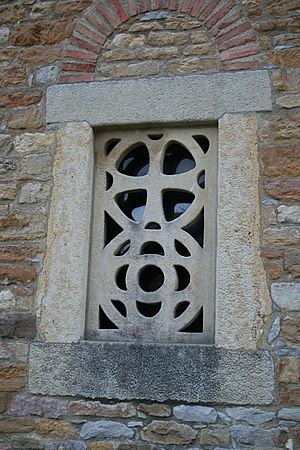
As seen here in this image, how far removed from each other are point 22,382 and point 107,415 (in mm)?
525

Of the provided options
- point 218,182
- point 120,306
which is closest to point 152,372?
point 120,306

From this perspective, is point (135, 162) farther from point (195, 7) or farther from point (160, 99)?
point (195, 7)

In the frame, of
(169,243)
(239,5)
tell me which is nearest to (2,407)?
(169,243)

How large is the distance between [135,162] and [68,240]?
63 centimetres

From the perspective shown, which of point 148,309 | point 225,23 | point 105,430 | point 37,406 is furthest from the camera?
point 225,23

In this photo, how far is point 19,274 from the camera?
3990 millimetres

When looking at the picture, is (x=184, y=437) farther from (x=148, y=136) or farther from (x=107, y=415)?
(x=148, y=136)

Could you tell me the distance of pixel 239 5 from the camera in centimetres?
401

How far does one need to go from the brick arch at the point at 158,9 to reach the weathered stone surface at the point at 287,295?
125cm

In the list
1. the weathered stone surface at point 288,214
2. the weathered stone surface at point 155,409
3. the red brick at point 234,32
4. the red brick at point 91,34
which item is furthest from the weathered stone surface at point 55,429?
the red brick at point 234,32

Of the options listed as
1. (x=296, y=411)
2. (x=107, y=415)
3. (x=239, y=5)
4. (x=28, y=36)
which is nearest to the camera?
(x=296, y=411)

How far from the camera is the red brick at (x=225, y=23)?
4004 millimetres

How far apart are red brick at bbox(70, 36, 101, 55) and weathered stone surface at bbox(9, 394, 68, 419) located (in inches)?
80.4

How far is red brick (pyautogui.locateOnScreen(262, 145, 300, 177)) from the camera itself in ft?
12.3
